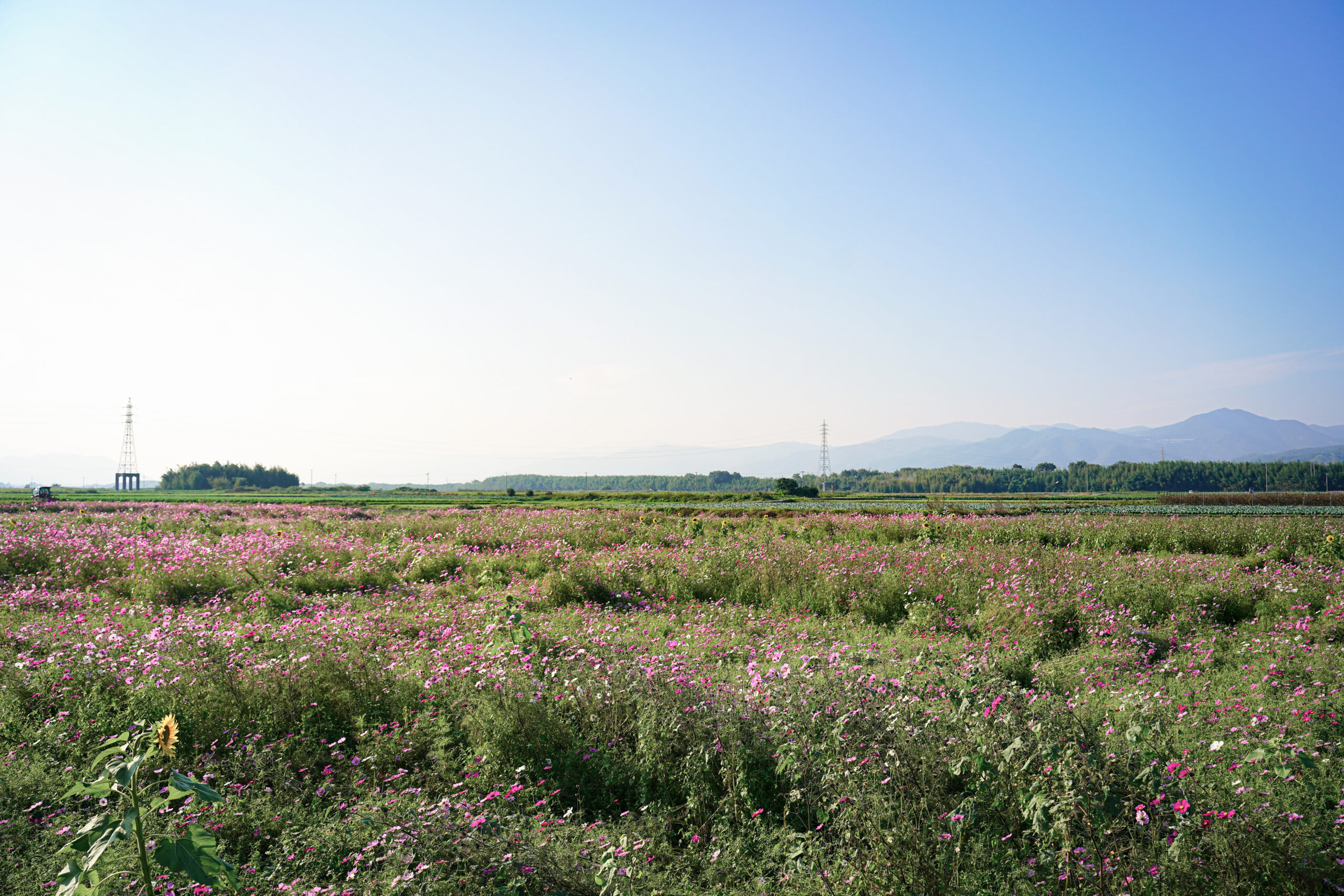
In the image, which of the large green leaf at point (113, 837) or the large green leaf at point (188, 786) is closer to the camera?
the large green leaf at point (113, 837)

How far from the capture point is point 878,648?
21.1 feet

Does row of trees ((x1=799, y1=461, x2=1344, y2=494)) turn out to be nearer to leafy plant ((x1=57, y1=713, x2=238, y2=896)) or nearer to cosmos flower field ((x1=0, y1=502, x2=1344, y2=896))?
cosmos flower field ((x1=0, y1=502, x2=1344, y2=896))

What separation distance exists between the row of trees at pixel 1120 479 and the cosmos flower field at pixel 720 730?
112 meters

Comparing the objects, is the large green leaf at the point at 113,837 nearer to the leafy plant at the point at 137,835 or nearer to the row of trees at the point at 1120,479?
the leafy plant at the point at 137,835

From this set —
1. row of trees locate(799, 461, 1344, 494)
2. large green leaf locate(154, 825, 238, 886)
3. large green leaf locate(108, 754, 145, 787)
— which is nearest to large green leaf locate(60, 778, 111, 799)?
large green leaf locate(108, 754, 145, 787)

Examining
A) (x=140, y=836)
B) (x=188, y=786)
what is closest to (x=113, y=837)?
(x=188, y=786)

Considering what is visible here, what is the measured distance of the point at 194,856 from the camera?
2.22 metres

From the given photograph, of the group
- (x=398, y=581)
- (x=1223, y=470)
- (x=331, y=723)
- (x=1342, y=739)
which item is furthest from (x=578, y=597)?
(x=1223, y=470)

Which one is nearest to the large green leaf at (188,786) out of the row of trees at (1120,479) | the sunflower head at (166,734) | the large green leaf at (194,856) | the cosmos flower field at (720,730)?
the large green leaf at (194,856)

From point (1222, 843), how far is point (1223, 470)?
6167 inches

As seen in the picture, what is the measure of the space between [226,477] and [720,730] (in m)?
142

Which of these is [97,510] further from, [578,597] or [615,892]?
[615,892]

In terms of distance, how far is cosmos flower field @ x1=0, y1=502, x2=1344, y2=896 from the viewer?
3.20m

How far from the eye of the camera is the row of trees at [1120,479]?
10731cm
